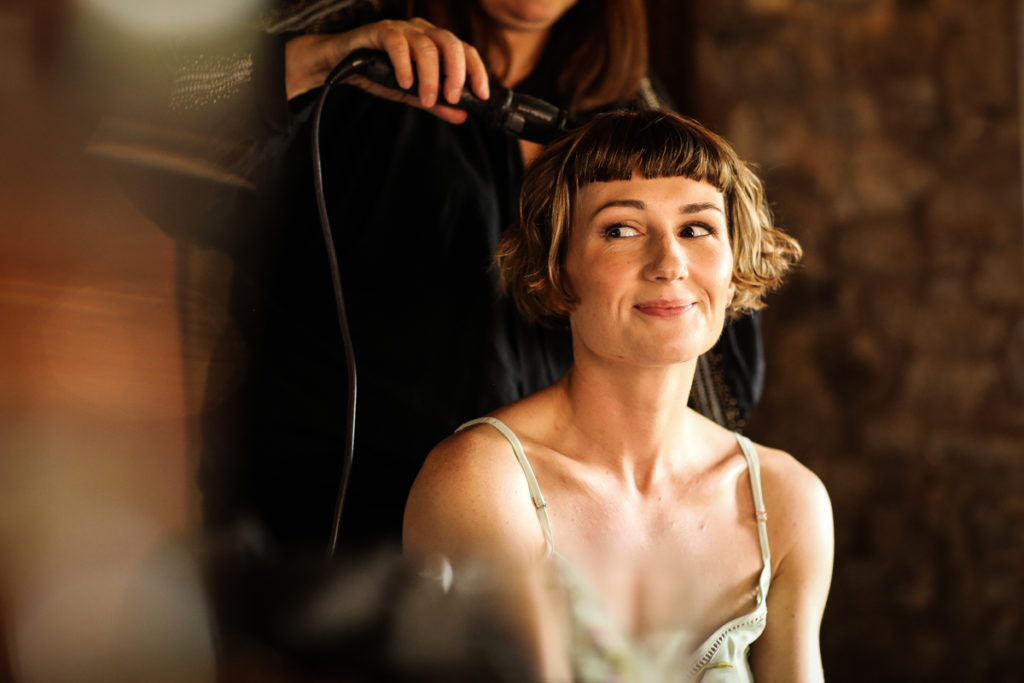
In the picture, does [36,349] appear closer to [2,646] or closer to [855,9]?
[2,646]

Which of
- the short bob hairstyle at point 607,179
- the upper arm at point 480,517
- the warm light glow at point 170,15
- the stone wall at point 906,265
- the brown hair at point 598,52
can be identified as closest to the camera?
the warm light glow at point 170,15

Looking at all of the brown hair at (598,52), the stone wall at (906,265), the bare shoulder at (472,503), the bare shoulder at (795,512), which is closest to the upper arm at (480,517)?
the bare shoulder at (472,503)

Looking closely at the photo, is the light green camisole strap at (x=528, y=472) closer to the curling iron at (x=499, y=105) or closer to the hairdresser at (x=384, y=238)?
the hairdresser at (x=384, y=238)

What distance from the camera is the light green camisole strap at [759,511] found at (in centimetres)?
76

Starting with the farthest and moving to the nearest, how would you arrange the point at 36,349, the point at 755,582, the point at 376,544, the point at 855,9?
1. the point at 855,9
2. the point at 755,582
3. the point at 376,544
4. the point at 36,349

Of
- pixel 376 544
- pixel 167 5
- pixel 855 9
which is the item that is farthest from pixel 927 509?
pixel 167 5

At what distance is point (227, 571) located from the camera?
20.0 inches

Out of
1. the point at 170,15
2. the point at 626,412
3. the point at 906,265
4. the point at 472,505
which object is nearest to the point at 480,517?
the point at 472,505

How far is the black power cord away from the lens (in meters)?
0.67

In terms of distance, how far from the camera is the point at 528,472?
0.71m

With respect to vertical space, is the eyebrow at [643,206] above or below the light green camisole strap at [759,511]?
above

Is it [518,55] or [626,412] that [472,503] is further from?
[518,55]

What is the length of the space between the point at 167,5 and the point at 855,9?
144 cm

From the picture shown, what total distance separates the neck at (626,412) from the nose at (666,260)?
0.09 m
